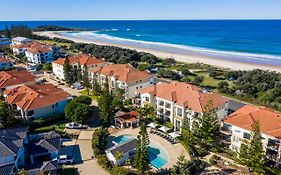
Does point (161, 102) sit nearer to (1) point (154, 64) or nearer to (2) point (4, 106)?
(2) point (4, 106)

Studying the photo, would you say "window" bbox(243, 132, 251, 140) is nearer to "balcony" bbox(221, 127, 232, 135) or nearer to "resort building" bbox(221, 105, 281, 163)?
"resort building" bbox(221, 105, 281, 163)

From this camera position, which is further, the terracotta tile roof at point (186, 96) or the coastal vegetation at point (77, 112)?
the coastal vegetation at point (77, 112)

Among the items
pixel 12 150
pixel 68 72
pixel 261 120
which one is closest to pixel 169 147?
pixel 261 120

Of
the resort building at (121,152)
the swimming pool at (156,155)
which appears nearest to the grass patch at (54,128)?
the swimming pool at (156,155)

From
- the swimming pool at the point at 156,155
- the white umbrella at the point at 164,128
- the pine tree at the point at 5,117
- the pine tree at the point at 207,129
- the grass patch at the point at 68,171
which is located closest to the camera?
the grass patch at the point at 68,171

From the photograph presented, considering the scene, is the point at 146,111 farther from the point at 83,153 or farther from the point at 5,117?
the point at 5,117

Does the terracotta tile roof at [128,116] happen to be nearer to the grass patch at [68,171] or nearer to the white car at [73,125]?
the white car at [73,125]
